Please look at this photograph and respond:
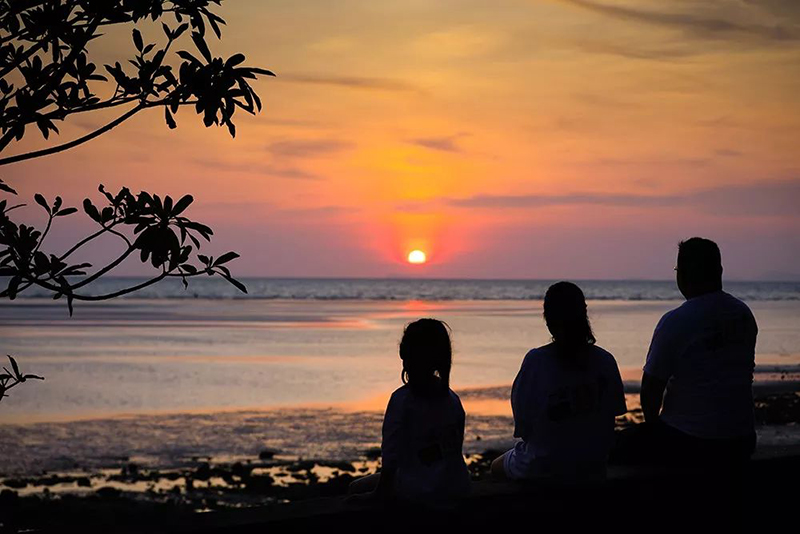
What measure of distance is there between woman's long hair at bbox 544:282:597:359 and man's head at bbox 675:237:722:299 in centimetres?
69

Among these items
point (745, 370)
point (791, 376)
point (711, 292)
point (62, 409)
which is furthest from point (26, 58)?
point (791, 376)

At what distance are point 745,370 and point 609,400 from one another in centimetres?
83

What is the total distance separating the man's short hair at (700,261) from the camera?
16.3 ft

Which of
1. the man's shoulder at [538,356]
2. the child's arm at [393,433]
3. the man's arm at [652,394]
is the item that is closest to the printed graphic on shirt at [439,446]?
the child's arm at [393,433]

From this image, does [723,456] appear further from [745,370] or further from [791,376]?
[791,376]

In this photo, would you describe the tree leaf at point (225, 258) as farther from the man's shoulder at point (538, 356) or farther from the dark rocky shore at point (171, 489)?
the dark rocky shore at point (171, 489)

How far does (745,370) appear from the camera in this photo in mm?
5023

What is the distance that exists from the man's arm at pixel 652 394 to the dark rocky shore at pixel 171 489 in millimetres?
5137

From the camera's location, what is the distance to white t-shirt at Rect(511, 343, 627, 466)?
4.62 metres

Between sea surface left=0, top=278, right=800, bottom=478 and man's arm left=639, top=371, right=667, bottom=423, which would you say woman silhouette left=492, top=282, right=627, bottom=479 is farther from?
sea surface left=0, top=278, right=800, bottom=478

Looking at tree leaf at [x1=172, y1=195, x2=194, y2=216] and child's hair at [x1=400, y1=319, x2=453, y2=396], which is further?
child's hair at [x1=400, y1=319, x2=453, y2=396]

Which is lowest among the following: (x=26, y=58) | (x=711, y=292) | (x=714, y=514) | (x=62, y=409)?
(x=62, y=409)

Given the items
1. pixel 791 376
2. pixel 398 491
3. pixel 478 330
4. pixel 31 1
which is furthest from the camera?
pixel 478 330

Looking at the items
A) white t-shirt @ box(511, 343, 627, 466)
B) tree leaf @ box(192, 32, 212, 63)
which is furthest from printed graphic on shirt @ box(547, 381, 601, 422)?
tree leaf @ box(192, 32, 212, 63)
